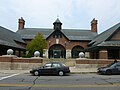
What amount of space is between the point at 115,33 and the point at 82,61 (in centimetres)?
1117

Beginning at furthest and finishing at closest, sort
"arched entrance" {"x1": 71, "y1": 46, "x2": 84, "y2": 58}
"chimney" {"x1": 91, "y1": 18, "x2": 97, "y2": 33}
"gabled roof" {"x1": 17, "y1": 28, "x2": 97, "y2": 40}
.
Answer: "chimney" {"x1": 91, "y1": 18, "x2": 97, "y2": 33} → "gabled roof" {"x1": 17, "y1": 28, "x2": 97, "y2": 40} → "arched entrance" {"x1": 71, "y1": 46, "x2": 84, "y2": 58}

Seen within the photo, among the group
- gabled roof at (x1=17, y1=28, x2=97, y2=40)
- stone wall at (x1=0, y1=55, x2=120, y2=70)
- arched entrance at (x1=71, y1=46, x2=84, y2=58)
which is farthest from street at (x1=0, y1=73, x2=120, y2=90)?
gabled roof at (x1=17, y1=28, x2=97, y2=40)

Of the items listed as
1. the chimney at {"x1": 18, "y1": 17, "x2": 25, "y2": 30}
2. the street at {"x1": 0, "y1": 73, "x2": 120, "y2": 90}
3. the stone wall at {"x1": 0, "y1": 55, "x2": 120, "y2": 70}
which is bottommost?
the street at {"x1": 0, "y1": 73, "x2": 120, "y2": 90}

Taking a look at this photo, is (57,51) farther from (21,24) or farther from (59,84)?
(59,84)

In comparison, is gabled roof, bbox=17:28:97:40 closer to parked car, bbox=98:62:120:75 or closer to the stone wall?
the stone wall

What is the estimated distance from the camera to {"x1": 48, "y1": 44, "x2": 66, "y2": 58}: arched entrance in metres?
49.6

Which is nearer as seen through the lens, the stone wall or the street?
the street

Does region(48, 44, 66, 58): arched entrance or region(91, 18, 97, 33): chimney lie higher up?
region(91, 18, 97, 33): chimney

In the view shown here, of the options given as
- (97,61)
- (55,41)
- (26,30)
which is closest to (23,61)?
(97,61)

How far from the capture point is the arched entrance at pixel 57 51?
163ft

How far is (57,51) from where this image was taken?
50.0 m

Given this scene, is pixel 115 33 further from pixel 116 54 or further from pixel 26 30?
pixel 26 30

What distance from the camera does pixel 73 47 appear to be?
50.0m

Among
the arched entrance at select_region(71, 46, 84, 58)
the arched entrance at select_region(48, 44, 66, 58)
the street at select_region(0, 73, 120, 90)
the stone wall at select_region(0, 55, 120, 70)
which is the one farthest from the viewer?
the arched entrance at select_region(71, 46, 84, 58)
